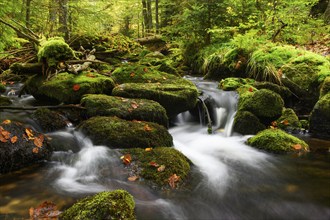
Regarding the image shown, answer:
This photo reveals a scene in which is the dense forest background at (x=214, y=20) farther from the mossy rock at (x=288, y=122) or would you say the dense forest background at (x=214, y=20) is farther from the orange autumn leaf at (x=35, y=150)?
the orange autumn leaf at (x=35, y=150)

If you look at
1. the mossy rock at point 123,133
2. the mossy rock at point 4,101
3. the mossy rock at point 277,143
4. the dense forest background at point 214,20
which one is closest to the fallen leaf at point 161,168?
the mossy rock at point 123,133

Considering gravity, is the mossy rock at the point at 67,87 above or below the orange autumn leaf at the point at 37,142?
above

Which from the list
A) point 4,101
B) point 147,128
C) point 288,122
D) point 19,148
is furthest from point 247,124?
point 4,101

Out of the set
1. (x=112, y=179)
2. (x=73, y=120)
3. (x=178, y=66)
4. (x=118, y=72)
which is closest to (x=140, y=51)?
(x=178, y=66)

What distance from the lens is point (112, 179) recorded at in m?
4.01

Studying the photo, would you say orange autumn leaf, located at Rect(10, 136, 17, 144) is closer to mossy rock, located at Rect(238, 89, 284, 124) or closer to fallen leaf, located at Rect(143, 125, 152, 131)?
fallen leaf, located at Rect(143, 125, 152, 131)

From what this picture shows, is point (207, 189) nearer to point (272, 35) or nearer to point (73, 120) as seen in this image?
point (73, 120)

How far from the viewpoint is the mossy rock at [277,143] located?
522cm

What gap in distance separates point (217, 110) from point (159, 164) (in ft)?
13.0

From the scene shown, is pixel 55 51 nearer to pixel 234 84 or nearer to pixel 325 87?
pixel 234 84

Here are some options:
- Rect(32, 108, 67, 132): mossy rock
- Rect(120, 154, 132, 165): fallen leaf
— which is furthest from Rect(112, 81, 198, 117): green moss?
Rect(120, 154, 132, 165): fallen leaf

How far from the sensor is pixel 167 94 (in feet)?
21.7

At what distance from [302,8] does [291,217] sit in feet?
30.1

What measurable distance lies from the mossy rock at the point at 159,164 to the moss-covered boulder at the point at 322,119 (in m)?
3.49
